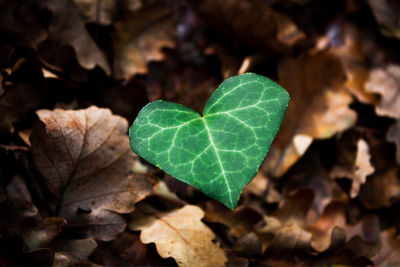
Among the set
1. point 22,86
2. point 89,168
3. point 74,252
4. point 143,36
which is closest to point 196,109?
point 143,36

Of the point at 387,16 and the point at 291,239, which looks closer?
the point at 291,239

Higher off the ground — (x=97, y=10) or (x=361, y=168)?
(x=97, y=10)

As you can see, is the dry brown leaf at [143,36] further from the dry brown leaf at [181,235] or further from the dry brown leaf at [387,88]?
the dry brown leaf at [387,88]

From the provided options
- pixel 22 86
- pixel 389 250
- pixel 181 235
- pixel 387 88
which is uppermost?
pixel 22 86

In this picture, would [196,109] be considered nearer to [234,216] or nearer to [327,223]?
[234,216]

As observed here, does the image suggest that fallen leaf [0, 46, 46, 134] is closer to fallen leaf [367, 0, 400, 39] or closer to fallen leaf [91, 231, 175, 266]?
fallen leaf [91, 231, 175, 266]

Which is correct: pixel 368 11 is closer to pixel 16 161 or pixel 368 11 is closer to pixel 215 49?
pixel 215 49

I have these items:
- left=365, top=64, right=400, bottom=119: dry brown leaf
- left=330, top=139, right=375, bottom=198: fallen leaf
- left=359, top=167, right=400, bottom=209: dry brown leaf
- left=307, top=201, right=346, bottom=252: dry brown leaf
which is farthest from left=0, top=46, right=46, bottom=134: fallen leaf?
left=365, top=64, right=400, bottom=119: dry brown leaf
